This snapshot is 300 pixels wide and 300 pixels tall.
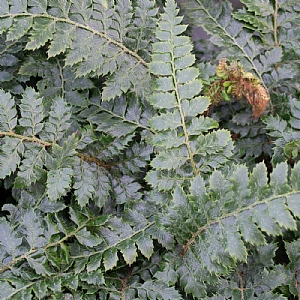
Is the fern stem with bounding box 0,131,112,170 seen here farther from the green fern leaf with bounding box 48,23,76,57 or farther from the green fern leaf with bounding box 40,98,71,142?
the green fern leaf with bounding box 48,23,76,57

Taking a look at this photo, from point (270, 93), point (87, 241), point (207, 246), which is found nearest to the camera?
point (207, 246)

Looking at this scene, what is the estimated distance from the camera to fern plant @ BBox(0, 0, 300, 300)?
85 centimetres

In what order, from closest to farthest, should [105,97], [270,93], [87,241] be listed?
[87,241] → [105,97] → [270,93]

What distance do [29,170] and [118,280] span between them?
13.1 inches

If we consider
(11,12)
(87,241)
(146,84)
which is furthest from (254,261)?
(11,12)

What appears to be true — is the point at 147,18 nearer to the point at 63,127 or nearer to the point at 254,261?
the point at 63,127

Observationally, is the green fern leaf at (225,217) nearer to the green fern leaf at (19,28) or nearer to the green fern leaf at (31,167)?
the green fern leaf at (31,167)

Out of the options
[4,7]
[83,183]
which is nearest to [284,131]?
[83,183]

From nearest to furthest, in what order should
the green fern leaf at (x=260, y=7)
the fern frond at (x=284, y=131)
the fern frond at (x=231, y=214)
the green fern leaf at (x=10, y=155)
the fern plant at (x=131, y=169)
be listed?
the fern frond at (x=231, y=214) < the fern plant at (x=131, y=169) < the green fern leaf at (x=10, y=155) < the fern frond at (x=284, y=131) < the green fern leaf at (x=260, y=7)

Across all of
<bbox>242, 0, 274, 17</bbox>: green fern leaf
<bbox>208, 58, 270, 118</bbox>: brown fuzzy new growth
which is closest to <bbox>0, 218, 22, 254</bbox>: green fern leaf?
<bbox>208, 58, 270, 118</bbox>: brown fuzzy new growth

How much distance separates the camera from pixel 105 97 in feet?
3.39

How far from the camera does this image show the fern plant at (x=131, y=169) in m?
0.85

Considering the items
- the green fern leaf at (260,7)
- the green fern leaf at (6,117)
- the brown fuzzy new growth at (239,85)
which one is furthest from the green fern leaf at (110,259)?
the green fern leaf at (260,7)

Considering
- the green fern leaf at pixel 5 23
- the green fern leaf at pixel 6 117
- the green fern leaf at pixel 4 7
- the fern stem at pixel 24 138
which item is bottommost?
the fern stem at pixel 24 138
